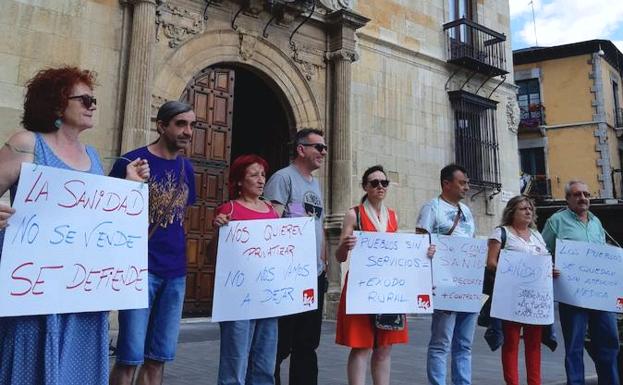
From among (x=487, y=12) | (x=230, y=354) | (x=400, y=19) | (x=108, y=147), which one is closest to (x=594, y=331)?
(x=230, y=354)

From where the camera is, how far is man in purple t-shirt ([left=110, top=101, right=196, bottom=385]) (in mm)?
2777

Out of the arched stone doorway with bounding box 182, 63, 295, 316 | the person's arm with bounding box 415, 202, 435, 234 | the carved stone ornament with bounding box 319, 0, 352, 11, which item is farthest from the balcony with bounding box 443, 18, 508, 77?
the person's arm with bounding box 415, 202, 435, 234

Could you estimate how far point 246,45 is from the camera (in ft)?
31.3

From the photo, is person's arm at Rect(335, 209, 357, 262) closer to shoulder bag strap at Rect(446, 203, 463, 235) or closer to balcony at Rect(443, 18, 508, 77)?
shoulder bag strap at Rect(446, 203, 463, 235)

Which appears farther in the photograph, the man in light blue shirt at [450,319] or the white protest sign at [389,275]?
the man in light blue shirt at [450,319]

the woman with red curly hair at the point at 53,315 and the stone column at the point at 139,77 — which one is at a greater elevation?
the stone column at the point at 139,77

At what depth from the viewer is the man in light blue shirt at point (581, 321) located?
4.50 meters

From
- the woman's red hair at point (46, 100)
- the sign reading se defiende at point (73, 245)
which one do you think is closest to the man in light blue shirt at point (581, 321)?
the sign reading se defiende at point (73, 245)

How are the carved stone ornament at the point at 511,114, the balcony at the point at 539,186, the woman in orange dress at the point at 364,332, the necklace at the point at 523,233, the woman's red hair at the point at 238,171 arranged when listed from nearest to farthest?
the woman's red hair at the point at 238,171 < the woman in orange dress at the point at 364,332 < the necklace at the point at 523,233 < the carved stone ornament at the point at 511,114 < the balcony at the point at 539,186

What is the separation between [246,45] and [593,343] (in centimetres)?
751

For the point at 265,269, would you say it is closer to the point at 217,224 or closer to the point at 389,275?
the point at 217,224

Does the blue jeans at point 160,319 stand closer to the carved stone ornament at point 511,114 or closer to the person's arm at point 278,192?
the person's arm at point 278,192

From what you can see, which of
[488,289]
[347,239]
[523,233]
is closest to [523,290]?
[488,289]

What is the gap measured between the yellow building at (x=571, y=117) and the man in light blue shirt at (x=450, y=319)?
841 inches
